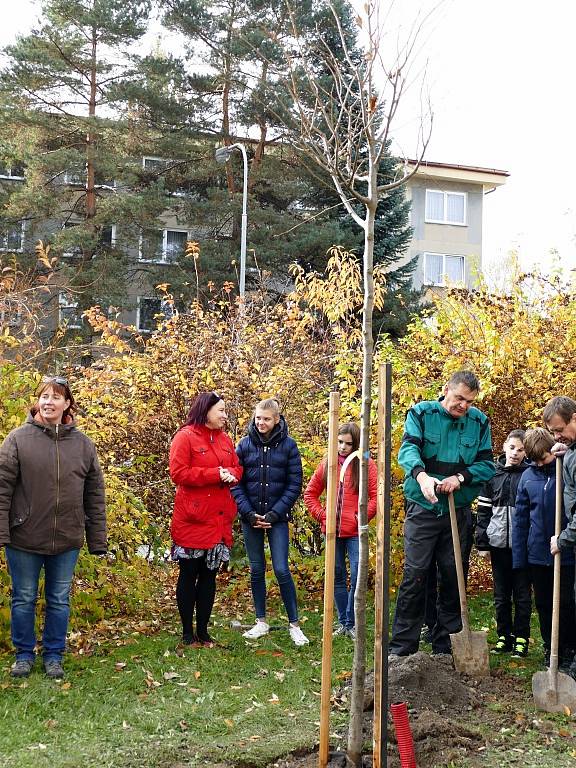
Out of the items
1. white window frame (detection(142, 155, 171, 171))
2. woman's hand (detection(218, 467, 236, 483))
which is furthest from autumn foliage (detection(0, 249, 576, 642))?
white window frame (detection(142, 155, 171, 171))

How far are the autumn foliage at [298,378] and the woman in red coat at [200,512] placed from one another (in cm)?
94

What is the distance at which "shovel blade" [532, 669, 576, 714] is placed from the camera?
17.2ft

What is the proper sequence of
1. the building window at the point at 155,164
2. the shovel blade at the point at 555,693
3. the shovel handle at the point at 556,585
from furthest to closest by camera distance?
1. the building window at the point at 155,164
2. the shovel handle at the point at 556,585
3. the shovel blade at the point at 555,693

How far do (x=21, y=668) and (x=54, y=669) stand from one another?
0.21m

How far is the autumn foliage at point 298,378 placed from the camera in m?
8.30

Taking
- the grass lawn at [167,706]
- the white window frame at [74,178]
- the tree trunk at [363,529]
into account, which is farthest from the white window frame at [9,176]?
the tree trunk at [363,529]

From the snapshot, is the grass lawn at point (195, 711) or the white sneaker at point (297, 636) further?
the white sneaker at point (297, 636)

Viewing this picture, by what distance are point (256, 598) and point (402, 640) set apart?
1.42 meters

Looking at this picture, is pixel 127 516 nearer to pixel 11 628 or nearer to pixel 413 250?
pixel 11 628

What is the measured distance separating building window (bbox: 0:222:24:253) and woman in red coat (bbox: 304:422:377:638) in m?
20.1

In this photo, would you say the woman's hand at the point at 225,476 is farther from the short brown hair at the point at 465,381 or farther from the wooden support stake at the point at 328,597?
the wooden support stake at the point at 328,597

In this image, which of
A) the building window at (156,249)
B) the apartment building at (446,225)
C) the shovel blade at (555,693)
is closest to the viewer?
the shovel blade at (555,693)

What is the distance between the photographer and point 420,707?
5.13m

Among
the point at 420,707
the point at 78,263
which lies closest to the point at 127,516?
the point at 420,707
